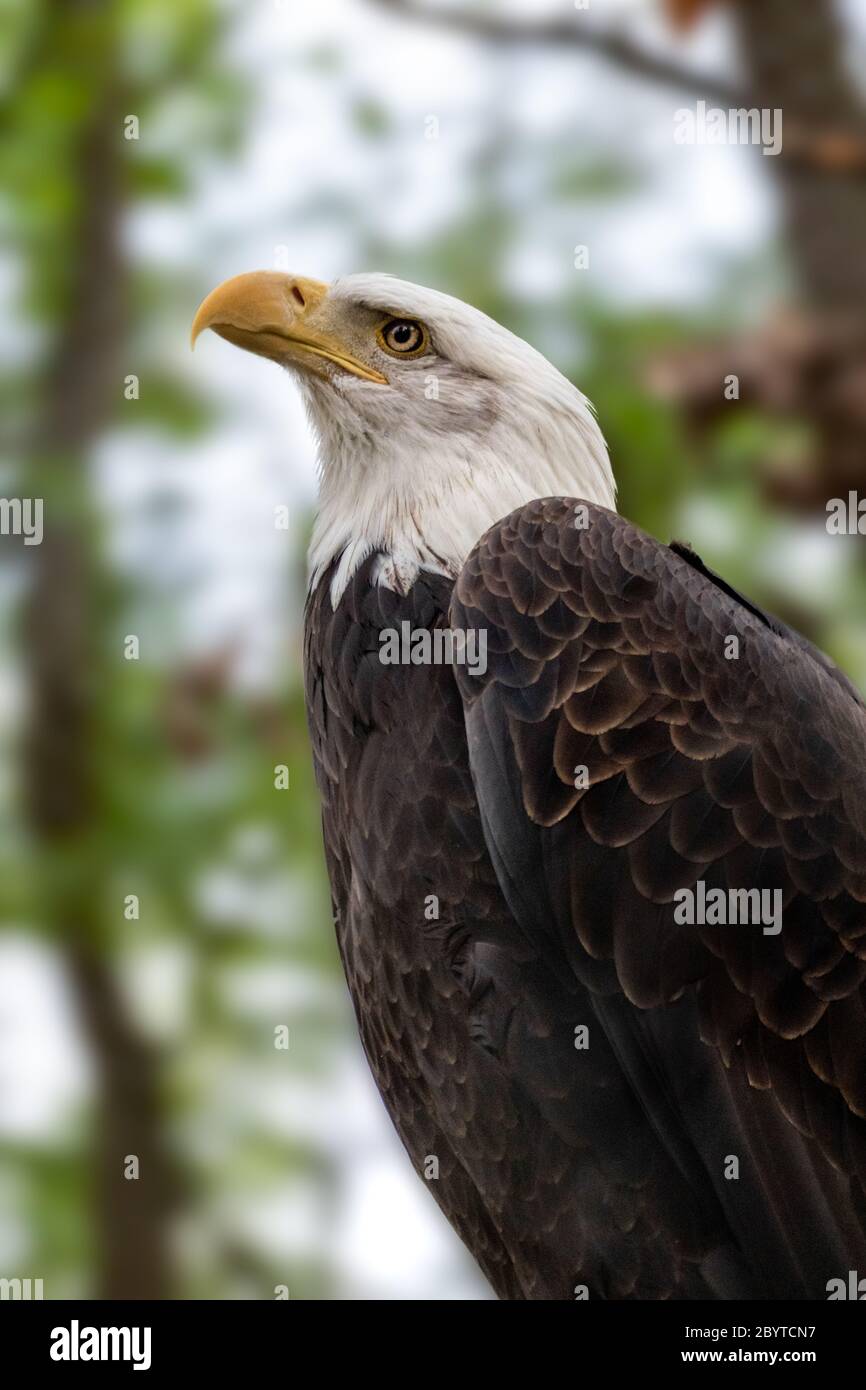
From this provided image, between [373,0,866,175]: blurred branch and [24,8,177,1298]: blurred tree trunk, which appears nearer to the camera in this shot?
[373,0,866,175]: blurred branch

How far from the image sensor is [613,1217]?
3.04 meters

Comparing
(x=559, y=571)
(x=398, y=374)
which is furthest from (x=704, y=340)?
(x=559, y=571)

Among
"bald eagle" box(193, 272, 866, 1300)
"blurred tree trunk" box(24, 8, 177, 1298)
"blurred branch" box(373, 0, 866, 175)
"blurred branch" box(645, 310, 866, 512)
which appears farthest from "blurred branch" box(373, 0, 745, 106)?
"bald eagle" box(193, 272, 866, 1300)

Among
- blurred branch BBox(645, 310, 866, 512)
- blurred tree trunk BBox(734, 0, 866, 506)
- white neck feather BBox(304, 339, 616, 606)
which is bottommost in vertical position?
white neck feather BBox(304, 339, 616, 606)

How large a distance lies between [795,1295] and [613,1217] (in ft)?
1.16

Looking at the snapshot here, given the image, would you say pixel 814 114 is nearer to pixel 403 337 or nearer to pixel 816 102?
pixel 816 102

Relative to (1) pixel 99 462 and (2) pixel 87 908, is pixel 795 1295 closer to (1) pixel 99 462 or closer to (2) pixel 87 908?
(2) pixel 87 908

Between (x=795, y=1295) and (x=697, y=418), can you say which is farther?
(x=697, y=418)

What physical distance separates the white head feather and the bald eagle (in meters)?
0.21

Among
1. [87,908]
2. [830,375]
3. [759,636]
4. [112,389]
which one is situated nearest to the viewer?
[759,636]

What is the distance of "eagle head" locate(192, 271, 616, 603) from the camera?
11.7 ft

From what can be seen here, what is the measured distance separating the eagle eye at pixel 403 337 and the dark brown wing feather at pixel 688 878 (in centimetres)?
74

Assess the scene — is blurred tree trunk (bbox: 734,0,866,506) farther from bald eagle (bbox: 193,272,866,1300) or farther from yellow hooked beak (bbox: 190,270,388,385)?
bald eagle (bbox: 193,272,866,1300)

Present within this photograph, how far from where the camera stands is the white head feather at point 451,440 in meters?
3.54
